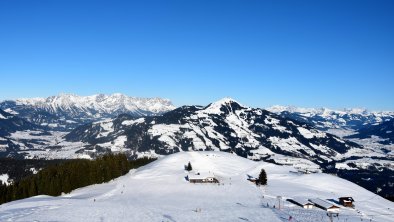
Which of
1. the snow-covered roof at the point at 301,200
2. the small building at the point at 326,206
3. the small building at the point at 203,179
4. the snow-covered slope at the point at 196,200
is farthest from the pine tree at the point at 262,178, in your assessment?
the small building at the point at 326,206

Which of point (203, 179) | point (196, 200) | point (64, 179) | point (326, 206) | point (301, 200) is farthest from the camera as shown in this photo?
point (203, 179)

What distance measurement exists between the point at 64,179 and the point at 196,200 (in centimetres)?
6026

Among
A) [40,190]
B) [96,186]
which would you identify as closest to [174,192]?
[96,186]

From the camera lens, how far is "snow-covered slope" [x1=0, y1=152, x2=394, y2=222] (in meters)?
82.6

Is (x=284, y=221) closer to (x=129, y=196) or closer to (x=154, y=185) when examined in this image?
(x=129, y=196)

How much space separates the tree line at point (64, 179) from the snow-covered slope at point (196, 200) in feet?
17.5

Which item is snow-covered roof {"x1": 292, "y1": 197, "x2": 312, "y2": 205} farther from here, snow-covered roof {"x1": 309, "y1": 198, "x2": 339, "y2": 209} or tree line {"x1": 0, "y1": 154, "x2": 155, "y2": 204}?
tree line {"x1": 0, "y1": 154, "x2": 155, "y2": 204}

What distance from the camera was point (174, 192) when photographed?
13162cm

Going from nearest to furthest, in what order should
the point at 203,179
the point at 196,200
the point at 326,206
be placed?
the point at 326,206
the point at 196,200
the point at 203,179

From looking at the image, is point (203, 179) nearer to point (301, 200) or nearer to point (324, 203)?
point (301, 200)

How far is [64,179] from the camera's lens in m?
148

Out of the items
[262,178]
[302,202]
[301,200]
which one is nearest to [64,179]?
[262,178]

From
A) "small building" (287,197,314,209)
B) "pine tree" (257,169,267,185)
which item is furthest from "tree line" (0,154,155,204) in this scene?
"small building" (287,197,314,209)

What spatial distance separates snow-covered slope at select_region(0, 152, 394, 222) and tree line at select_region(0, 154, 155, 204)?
5321 mm
